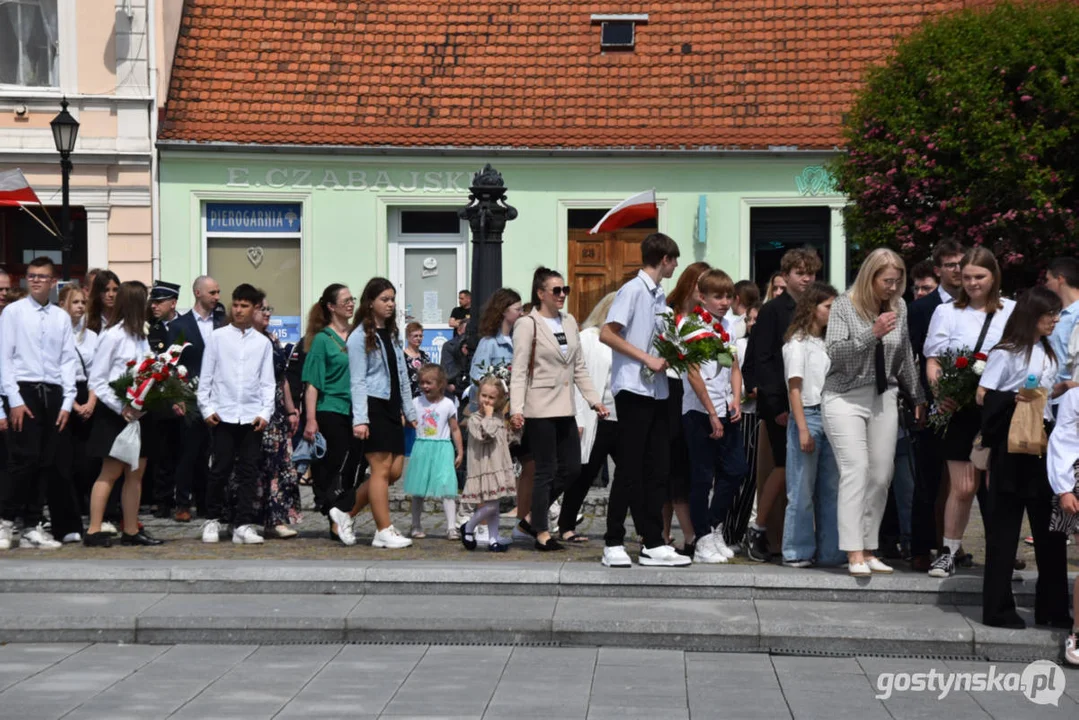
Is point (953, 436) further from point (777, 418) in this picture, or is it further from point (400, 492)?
point (400, 492)

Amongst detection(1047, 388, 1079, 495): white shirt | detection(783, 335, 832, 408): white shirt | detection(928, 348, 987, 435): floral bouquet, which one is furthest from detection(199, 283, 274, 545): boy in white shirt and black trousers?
detection(1047, 388, 1079, 495): white shirt

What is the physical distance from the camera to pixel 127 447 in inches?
436

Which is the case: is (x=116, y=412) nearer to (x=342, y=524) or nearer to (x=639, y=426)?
(x=342, y=524)

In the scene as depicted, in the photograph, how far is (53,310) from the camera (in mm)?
11273

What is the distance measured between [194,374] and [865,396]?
5.73 metres

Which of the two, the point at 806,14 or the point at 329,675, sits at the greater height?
the point at 806,14

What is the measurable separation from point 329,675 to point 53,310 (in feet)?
14.4

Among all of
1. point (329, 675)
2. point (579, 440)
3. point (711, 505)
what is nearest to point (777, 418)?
point (711, 505)

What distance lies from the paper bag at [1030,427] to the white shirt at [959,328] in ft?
3.44

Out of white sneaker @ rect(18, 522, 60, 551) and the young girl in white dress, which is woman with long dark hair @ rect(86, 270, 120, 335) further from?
the young girl in white dress

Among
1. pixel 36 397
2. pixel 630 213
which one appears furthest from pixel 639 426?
pixel 630 213

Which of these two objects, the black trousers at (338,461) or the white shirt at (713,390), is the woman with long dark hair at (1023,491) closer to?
the white shirt at (713,390)

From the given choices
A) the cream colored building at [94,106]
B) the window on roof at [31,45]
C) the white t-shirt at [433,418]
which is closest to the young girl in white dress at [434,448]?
the white t-shirt at [433,418]

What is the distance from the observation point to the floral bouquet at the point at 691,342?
10039mm
